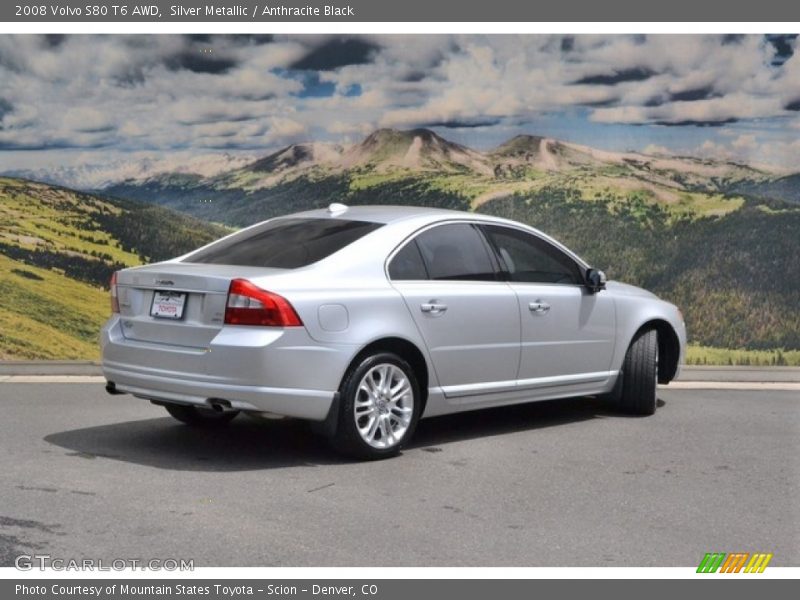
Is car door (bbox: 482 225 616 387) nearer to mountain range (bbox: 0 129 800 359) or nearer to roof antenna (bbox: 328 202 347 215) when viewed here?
roof antenna (bbox: 328 202 347 215)

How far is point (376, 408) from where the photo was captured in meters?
7.73

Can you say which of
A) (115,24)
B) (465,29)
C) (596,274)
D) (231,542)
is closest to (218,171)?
(115,24)

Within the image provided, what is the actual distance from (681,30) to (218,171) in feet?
16.7

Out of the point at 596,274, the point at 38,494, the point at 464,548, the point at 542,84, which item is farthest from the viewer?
the point at 542,84

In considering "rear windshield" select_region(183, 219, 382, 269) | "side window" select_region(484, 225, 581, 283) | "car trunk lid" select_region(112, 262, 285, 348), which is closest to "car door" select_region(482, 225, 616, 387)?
"side window" select_region(484, 225, 581, 283)

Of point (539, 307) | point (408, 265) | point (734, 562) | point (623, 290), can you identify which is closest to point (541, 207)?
point (623, 290)

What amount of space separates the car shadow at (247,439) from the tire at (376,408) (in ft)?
0.72

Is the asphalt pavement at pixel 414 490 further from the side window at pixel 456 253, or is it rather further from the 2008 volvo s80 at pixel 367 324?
the side window at pixel 456 253

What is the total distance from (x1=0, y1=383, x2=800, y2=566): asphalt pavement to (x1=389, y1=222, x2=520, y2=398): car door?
490mm

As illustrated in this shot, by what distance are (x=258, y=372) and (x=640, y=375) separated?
3.59 m

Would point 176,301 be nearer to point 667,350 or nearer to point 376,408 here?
point 376,408

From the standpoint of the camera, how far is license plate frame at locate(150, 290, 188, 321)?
7.58 m

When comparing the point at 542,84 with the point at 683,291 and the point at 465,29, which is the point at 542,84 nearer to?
the point at 465,29

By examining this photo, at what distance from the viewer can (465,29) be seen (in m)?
13.0
